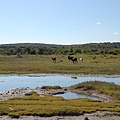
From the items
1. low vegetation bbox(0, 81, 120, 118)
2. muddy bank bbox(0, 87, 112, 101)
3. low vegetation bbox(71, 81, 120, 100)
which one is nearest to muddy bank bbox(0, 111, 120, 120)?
low vegetation bbox(0, 81, 120, 118)

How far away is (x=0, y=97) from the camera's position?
85.5 feet

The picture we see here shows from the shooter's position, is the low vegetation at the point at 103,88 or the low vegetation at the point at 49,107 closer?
the low vegetation at the point at 49,107

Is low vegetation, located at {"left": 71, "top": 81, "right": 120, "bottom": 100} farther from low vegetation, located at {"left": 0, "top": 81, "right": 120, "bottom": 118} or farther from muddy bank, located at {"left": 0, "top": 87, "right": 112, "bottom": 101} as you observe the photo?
low vegetation, located at {"left": 0, "top": 81, "right": 120, "bottom": 118}

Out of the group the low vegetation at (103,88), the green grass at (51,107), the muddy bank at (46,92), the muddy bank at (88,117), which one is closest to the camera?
the muddy bank at (88,117)

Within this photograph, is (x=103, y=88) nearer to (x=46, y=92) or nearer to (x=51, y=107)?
(x=46, y=92)

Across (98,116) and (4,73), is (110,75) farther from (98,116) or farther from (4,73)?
(98,116)

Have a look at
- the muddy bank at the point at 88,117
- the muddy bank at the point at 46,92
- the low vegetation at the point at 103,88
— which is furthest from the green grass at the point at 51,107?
the low vegetation at the point at 103,88

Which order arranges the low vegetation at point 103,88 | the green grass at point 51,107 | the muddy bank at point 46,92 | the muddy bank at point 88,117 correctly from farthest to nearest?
1. the low vegetation at point 103,88
2. the muddy bank at point 46,92
3. the green grass at point 51,107
4. the muddy bank at point 88,117

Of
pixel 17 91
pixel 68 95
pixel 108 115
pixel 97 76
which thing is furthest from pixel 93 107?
pixel 97 76

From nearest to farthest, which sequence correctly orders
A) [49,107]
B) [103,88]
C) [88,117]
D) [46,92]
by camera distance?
[88,117]
[49,107]
[46,92]
[103,88]

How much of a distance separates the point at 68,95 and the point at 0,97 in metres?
6.37

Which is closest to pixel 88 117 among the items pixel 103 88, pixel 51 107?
pixel 51 107

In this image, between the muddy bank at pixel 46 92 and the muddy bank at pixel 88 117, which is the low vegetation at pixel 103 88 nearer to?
the muddy bank at pixel 46 92

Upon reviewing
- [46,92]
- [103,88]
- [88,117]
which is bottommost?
[46,92]
